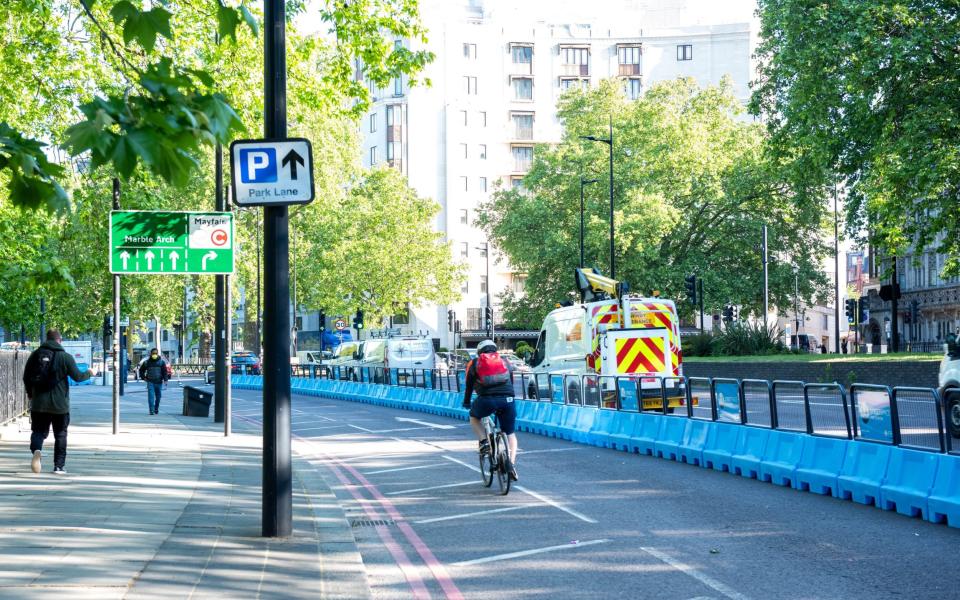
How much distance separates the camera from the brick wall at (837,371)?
114 ft

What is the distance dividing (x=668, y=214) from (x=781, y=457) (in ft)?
141

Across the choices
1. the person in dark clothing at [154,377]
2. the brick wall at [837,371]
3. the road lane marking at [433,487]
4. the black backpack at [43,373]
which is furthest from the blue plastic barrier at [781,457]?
the person in dark clothing at [154,377]

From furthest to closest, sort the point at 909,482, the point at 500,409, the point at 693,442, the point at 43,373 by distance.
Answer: the point at 693,442, the point at 43,373, the point at 500,409, the point at 909,482

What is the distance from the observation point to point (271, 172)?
9.77 meters

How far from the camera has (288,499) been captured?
32.5ft

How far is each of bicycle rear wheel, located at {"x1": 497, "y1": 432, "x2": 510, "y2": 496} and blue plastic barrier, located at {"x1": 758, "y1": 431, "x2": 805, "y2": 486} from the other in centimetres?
351

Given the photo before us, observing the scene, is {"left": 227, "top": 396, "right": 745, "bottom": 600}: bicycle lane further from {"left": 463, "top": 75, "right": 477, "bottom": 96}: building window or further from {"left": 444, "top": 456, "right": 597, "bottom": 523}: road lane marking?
{"left": 463, "top": 75, "right": 477, "bottom": 96}: building window

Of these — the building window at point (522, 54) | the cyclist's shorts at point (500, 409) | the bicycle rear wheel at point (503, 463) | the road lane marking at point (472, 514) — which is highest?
the building window at point (522, 54)

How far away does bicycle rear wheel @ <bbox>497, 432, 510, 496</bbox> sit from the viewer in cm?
1361

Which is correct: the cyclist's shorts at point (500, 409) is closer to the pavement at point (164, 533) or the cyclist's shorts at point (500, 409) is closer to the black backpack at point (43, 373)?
the pavement at point (164, 533)

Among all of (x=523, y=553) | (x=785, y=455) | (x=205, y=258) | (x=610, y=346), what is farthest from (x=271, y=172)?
(x=610, y=346)

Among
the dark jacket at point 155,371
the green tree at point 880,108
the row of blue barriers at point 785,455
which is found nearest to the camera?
the row of blue barriers at point 785,455

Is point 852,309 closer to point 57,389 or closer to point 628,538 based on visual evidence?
point 57,389

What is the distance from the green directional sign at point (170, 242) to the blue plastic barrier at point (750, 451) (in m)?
10.3
